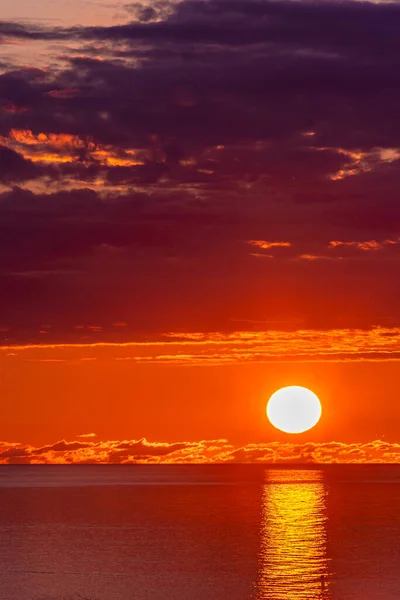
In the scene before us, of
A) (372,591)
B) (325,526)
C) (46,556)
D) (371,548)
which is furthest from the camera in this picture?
(325,526)

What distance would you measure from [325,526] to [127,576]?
247 ft

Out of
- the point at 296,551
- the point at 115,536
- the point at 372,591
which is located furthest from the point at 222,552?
the point at 372,591

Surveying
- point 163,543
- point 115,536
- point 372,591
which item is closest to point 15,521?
point 115,536

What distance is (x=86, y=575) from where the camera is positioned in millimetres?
108438

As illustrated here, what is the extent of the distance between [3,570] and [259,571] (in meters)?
26.7

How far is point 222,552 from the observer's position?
133750 millimetres

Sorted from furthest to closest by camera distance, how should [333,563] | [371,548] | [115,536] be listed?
1. [115,536]
2. [371,548]
3. [333,563]

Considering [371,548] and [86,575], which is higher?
[371,548]

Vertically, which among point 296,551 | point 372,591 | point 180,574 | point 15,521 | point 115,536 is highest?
point 15,521

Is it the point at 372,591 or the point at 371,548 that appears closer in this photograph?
the point at 372,591

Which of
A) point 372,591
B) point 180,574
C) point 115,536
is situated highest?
point 115,536

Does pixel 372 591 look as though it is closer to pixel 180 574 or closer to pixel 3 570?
pixel 180 574

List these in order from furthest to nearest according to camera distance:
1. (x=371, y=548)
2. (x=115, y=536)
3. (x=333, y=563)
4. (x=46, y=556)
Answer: (x=115, y=536) → (x=371, y=548) → (x=46, y=556) → (x=333, y=563)

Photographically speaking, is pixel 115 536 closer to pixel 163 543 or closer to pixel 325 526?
pixel 163 543
